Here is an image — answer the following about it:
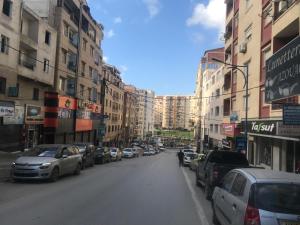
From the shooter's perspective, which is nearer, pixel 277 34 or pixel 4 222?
pixel 4 222

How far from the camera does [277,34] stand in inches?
973

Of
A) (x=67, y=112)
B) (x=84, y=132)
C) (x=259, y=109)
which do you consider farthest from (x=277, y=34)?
(x=84, y=132)

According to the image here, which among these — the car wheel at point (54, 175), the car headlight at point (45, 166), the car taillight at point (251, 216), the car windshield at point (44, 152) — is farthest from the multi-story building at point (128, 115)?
the car taillight at point (251, 216)

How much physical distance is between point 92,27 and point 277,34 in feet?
127

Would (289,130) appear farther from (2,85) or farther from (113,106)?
(113,106)

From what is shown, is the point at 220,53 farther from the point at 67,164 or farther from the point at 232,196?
the point at 232,196

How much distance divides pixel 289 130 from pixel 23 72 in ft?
72.1

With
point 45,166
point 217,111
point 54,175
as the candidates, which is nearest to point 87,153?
point 54,175

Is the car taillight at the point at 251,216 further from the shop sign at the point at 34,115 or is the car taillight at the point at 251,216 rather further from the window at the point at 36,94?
the window at the point at 36,94

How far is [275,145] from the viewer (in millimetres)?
27094

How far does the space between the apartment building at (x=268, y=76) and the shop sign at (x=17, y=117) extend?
54.3 feet

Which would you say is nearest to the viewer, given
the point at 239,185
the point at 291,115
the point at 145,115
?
the point at 239,185

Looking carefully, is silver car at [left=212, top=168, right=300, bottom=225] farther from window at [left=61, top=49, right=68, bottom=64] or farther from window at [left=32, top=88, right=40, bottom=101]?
window at [left=61, top=49, right=68, bottom=64]

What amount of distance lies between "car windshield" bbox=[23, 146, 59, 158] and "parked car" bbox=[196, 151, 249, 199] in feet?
20.7
